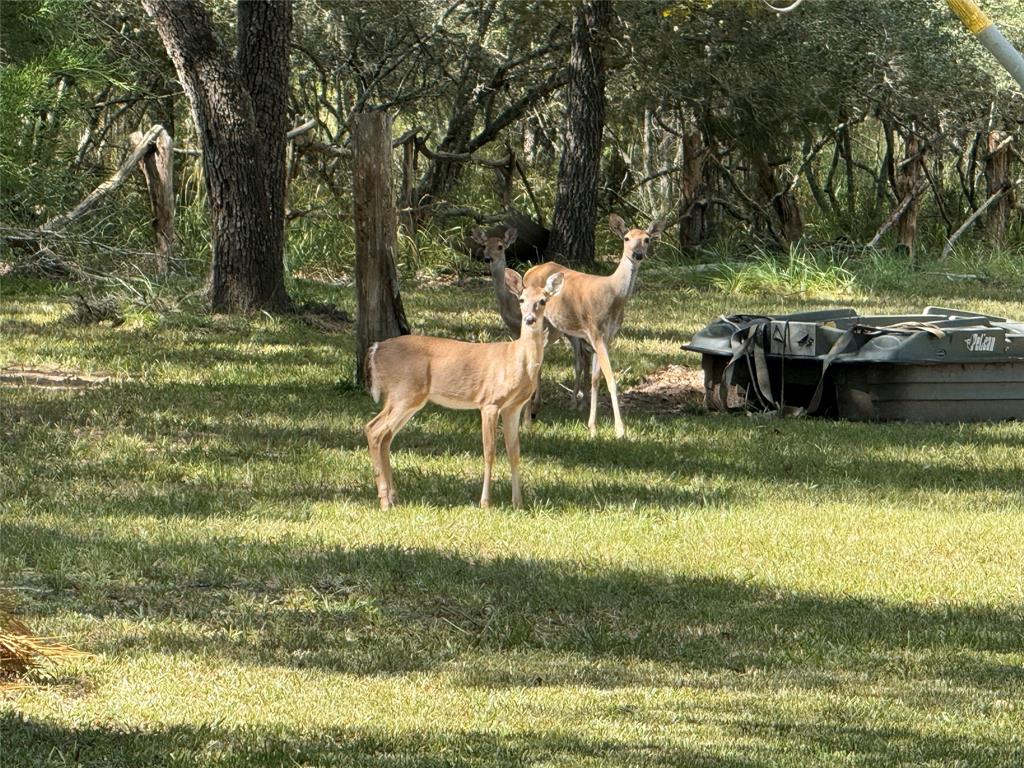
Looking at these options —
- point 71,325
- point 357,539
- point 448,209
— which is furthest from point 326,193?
point 357,539

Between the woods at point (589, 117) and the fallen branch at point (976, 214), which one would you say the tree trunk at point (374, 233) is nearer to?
the woods at point (589, 117)

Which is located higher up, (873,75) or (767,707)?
(873,75)

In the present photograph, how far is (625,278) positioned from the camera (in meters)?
13.6

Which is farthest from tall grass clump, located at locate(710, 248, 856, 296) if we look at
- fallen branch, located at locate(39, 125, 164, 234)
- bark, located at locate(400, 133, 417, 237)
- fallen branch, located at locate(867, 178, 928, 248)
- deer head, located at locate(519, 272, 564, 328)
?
deer head, located at locate(519, 272, 564, 328)

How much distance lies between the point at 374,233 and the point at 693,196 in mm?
15320

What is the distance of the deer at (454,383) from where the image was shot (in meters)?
9.70

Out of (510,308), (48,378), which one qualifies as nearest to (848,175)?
(510,308)

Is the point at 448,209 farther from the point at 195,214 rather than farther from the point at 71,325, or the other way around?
the point at 71,325

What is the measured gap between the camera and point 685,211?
Result: 27.6 metres

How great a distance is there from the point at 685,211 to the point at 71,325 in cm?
1303

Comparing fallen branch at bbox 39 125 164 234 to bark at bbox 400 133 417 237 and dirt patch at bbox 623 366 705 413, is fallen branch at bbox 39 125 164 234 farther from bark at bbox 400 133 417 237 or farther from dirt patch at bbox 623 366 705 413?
dirt patch at bbox 623 366 705 413

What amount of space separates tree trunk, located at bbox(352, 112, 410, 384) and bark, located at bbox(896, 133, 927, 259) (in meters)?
15.5

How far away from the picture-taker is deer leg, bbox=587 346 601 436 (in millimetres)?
12391

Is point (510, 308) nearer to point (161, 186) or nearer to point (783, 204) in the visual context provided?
point (161, 186)
